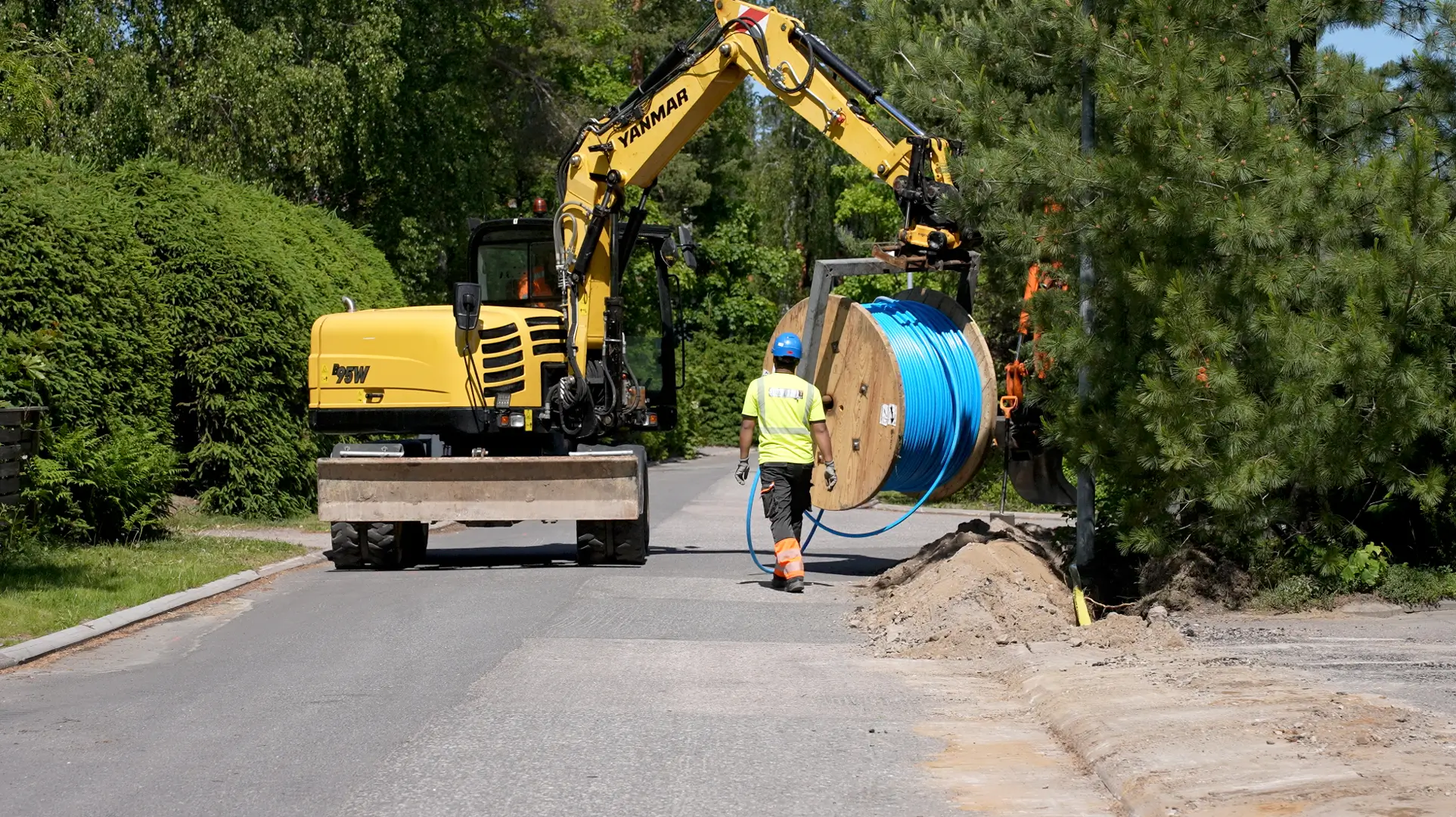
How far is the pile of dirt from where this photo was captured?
10.1 meters

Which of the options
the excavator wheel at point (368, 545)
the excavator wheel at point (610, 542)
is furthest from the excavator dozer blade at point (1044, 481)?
the excavator wheel at point (368, 545)

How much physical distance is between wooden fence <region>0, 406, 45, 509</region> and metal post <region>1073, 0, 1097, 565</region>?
8.63 m

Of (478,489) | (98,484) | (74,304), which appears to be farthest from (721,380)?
(478,489)

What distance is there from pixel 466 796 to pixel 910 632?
4906mm

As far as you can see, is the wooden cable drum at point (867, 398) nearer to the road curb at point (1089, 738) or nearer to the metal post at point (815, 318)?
the metal post at point (815, 318)

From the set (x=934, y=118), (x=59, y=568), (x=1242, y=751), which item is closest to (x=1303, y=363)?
(x=1242, y=751)

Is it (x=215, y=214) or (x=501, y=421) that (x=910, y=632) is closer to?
(x=501, y=421)

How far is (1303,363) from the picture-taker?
33.4 feet

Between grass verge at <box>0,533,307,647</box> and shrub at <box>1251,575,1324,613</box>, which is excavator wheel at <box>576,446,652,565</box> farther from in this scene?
shrub at <box>1251,575,1324,613</box>

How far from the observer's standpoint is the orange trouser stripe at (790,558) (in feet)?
43.4

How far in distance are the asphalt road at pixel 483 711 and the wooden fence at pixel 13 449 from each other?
231cm

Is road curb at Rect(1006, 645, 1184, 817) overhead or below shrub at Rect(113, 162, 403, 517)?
below

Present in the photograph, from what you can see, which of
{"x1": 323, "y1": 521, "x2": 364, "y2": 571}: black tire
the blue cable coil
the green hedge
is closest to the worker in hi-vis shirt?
the blue cable coil

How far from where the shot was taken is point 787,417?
13.5 m
